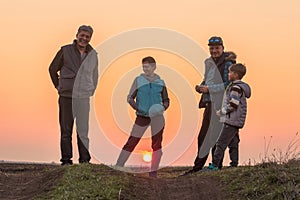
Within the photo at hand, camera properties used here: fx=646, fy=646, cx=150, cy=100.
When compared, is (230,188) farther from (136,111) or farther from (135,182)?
(136,111)

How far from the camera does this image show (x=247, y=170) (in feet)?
33.0

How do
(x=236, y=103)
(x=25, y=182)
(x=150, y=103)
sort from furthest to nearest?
1. (x=150, y=103)
2. (x=25, y=182)
3. (x=236, y=103)

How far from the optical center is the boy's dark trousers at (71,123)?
43.2 ft

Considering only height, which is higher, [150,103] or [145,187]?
[150,103]

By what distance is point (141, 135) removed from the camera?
41.9 ft

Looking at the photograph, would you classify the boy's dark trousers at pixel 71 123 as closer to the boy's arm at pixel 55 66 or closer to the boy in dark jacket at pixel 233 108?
the boy's arm at pixel 55 66

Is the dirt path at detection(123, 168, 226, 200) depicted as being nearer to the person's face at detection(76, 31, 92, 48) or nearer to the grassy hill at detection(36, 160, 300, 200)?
the grassy hill at detection(36, 160, 300, 200)

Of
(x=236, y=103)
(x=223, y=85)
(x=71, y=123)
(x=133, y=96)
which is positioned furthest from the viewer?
(x=71, y=123)

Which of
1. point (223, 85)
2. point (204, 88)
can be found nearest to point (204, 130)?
point (204, 88)

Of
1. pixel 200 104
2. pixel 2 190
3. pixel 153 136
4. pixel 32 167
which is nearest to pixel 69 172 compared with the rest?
pixel 2 190

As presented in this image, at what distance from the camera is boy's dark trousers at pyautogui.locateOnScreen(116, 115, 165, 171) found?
→ 12531 millimetres

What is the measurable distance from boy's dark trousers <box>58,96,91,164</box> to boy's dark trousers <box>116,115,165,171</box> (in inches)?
37.5

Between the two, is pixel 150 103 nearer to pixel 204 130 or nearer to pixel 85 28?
pixel 204 130

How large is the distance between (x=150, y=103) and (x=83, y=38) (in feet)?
6.45
